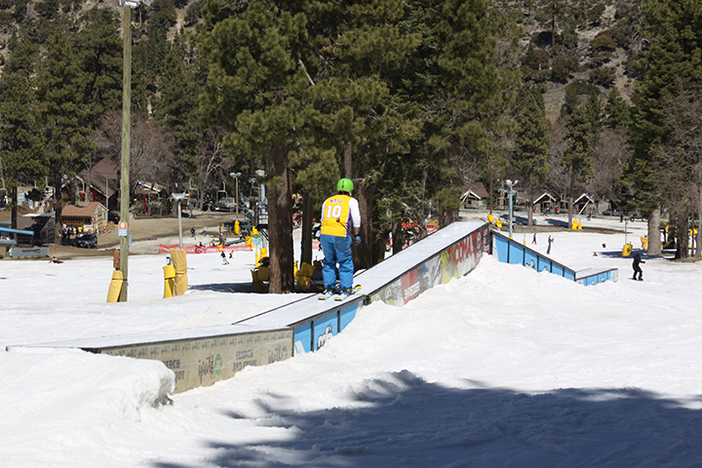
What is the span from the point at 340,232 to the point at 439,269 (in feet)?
14.8

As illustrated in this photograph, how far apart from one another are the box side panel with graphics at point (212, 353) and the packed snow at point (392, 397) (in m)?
0.15

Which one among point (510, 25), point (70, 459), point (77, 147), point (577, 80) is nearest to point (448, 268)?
point (70, 459)

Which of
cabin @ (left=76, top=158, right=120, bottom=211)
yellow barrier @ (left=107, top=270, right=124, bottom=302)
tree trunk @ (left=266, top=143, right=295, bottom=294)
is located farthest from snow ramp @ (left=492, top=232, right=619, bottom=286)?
cabin @ (left=76, top=158, right=120, bottom=211)

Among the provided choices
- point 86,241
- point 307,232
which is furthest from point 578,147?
point 307,232

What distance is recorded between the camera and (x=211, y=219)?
81250mm

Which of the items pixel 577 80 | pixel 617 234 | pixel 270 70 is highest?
pixel 577 80

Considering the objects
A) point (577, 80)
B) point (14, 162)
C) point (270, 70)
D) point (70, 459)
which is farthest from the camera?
point (577, 80)

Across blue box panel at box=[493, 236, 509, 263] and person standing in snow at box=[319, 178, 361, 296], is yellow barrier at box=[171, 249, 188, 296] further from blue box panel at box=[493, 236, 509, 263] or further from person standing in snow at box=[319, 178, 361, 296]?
person standing in snow at box=[319, 178, 361, 296]

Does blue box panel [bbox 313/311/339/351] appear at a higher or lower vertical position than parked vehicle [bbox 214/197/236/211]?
lower

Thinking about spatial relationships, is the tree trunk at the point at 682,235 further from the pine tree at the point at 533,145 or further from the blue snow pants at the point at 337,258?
the pine tree at the point at 533,145

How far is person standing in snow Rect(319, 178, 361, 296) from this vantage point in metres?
9.88

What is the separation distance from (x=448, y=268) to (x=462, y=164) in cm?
1418

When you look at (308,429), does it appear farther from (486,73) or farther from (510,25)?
(510,25)

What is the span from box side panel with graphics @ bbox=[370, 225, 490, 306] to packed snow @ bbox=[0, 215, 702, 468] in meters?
0.34
